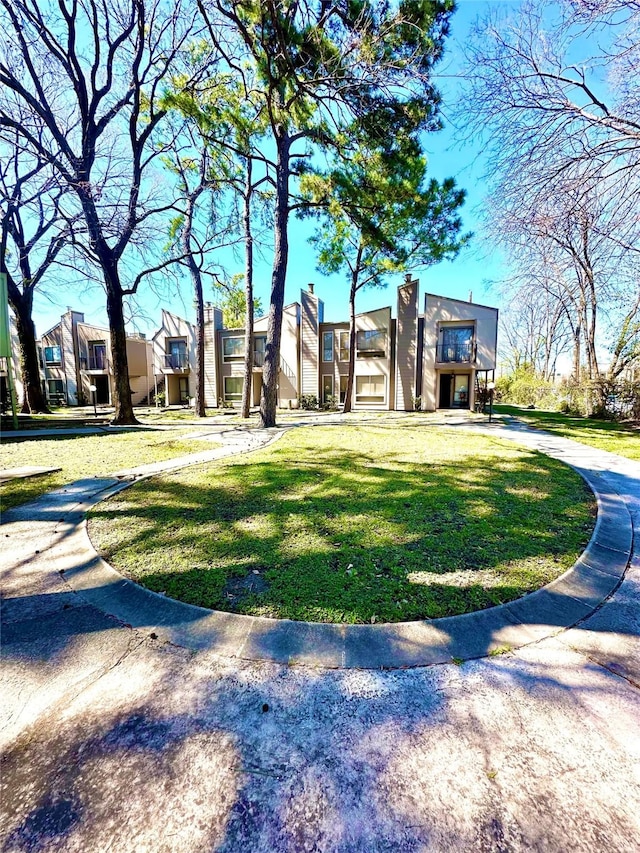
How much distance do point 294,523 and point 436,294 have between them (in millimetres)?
19425

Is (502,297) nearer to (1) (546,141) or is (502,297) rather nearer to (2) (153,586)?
(1) (546,141)

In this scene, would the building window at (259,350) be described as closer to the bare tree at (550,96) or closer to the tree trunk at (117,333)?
the tree trunk at (117,333)

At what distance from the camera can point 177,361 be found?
25609mm

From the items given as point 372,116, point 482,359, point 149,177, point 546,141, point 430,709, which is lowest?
point 430,709

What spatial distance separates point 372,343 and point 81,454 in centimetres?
1792

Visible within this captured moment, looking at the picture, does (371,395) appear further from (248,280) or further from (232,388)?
(248,280)

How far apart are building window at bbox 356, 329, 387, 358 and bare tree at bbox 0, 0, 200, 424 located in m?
13.1

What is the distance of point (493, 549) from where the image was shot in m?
2.94

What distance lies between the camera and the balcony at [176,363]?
2548cm

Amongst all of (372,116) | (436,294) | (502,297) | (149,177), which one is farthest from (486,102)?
(436,294)

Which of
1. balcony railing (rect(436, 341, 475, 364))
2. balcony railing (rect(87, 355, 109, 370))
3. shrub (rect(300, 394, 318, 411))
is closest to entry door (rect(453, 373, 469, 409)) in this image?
balcony railing (rect(436, 341, 475, 364))

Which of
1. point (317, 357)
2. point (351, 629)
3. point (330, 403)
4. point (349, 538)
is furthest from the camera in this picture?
point (317, 357)

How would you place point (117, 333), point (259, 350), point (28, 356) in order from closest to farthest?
point (117, 333) < point (28, 356) < point (259, 350)

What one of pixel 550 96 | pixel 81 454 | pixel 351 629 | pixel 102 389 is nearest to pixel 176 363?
pixel 102 389
